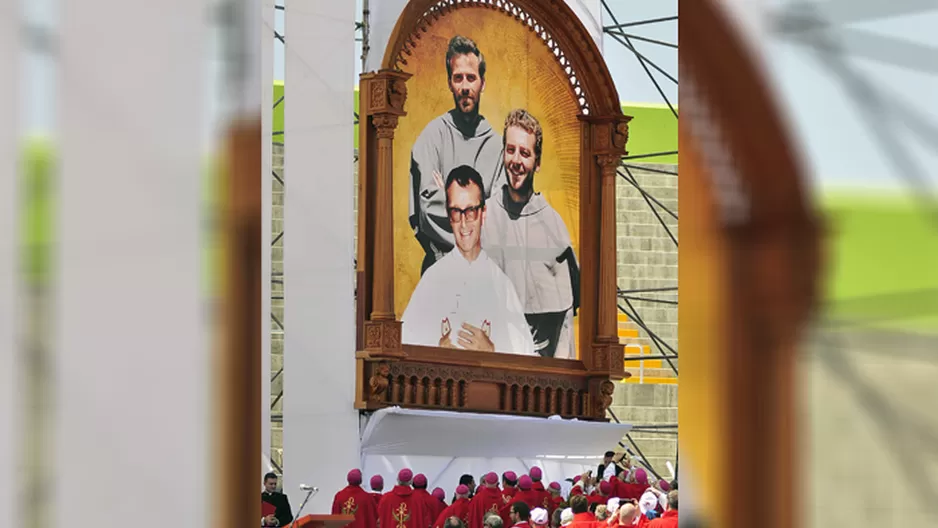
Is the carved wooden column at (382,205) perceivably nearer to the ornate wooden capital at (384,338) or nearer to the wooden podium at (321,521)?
the ornate wooden capital at (384,338)

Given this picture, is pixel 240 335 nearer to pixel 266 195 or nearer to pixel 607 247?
pixel 266 195

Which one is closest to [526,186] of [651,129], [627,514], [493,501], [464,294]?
[464,294]

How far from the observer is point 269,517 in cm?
991

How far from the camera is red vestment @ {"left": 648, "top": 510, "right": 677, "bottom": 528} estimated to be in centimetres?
855

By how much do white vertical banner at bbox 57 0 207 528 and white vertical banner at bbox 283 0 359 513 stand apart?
8.83 meters

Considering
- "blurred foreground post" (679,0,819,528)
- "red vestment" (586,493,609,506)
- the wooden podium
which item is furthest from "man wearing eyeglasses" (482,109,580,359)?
"blurred foreground post" (679,0,819,528)

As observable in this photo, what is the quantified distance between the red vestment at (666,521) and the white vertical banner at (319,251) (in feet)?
12.1

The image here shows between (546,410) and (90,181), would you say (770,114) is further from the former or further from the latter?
(546,410)

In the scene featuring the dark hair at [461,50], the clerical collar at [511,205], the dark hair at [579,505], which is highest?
the dark hair at [461,50]

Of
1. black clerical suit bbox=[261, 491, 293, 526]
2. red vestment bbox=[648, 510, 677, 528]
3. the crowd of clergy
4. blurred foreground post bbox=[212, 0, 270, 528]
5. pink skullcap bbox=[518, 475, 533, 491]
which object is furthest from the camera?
pink skullcap bbox=[518, 475, 533, 491]

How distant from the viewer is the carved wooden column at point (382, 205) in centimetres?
1241

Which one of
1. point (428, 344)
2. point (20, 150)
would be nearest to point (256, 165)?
point (20, 150)

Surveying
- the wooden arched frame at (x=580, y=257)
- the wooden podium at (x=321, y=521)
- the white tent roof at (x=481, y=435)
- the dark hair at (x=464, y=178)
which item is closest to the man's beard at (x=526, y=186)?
the dark hair at (x=464, y=178)

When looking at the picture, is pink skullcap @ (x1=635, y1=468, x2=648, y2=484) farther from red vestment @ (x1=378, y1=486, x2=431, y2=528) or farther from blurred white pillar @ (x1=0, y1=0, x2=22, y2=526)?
blurred white pillar @ (x1=0, y1=0, x2=22, y2=526)
